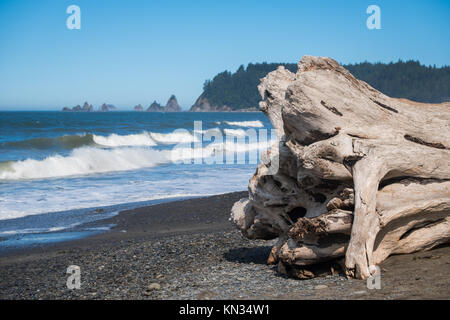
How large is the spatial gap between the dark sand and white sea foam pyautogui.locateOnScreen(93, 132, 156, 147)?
29708 mm

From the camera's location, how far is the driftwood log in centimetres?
502

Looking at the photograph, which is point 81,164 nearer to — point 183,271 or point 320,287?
point 183,271

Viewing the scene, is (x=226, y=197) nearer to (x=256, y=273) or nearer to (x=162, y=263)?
(x=162, y=263)

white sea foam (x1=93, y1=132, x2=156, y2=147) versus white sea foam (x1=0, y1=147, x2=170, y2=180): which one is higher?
white sea foam (x1=93, y1=132, x2=156, y2=147)

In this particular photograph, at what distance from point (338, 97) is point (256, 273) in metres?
2.49

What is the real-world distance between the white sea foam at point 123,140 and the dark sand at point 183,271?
2971 cm

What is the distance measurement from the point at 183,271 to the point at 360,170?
117 inches

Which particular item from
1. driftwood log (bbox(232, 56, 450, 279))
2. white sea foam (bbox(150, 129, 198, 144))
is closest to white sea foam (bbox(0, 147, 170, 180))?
driftwood log (bbox(232, 56, 450, 279))

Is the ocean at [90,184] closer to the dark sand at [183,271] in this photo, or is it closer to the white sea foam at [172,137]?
the dark sand at [183,271]

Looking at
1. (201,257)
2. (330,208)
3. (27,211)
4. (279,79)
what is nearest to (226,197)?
(27,211)

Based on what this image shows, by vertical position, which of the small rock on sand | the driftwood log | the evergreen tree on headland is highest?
the evergreen tree on headland

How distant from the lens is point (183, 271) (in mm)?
6566

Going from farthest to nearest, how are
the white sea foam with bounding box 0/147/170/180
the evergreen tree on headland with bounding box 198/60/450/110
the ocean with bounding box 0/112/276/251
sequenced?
1. the evergreen tree on headland with bounding box 198/60/450/110
2. the white sea foam with bounding box 0/147/170/180
3. the ocean with bounding box 0/112/276/251

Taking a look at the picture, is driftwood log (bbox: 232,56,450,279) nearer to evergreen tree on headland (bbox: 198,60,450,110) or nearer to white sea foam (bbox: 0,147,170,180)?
white sea foam (bbox: 0,147,170,180)
